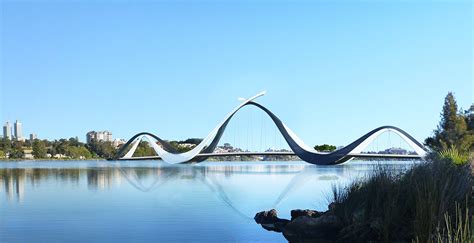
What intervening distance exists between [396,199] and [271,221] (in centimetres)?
478

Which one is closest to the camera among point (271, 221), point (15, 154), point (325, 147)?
point (271, 221)

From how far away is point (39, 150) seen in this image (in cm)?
9181

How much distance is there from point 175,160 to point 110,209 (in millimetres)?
43712

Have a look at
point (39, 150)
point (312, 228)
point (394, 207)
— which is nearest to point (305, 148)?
point (312, 228)

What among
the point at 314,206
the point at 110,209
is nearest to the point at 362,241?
the point at 314,206

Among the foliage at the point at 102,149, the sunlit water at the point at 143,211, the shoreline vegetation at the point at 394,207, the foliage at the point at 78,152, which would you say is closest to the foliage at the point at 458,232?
the shoreline vegetation at the point at 394,207

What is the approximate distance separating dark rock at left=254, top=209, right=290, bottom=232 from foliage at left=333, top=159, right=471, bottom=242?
205 cm

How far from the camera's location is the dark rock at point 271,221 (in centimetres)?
1330

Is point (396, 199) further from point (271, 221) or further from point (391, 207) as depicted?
point (271, 221)

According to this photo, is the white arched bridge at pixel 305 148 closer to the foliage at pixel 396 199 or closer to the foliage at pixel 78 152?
the foliage at pixel 396 199

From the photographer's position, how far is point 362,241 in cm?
1054

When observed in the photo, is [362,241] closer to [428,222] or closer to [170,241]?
[428,222]

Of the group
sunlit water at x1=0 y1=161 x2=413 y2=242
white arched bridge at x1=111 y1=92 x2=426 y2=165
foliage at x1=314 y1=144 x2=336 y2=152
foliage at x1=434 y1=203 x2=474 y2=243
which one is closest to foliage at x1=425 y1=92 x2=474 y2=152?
white arched bridge at x1=111 y1=92 x2=426 y2=165

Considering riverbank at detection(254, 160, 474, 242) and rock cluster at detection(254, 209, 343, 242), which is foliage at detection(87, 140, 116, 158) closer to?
rock cluster at detection(254, 209, 343, 242)
